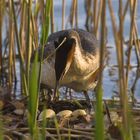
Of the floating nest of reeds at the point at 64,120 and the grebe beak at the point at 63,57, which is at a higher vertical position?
the grebe beak at the point at 63,57

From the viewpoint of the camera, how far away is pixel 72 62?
193 inches

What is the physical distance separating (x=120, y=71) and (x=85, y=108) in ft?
7.84

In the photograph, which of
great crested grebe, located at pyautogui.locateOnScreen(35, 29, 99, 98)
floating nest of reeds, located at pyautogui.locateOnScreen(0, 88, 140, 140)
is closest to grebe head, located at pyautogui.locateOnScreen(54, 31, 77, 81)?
great crested grebe, located at pyautogui.locateOnScreen(35, 29, 99, 98)

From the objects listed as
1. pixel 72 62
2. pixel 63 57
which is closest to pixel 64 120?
pixel 63 57

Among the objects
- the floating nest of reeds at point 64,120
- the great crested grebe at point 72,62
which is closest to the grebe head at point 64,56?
the great crested grebe at point 72,62

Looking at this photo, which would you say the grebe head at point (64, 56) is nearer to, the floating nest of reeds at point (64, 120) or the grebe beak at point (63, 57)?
the grebe beak at point (63, 57)

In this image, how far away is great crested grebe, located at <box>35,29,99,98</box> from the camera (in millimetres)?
4633

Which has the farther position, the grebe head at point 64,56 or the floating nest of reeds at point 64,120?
the grebe head at point 64,56

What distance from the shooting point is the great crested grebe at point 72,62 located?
4.63 m

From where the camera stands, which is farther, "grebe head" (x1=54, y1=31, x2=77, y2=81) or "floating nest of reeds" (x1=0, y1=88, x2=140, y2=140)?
"grebe head" (x1=54, y1=31, x2=77, y2=81)

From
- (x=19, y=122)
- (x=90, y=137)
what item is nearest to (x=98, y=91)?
(x=90, y=137)

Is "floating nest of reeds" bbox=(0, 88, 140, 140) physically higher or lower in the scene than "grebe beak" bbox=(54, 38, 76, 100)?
lower

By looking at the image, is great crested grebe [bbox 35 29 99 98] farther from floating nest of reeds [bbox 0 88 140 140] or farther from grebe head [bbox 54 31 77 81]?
floating nest of reeds [bbox 0 88 140 140]

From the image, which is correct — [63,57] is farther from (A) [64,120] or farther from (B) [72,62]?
(A) [64,120]
